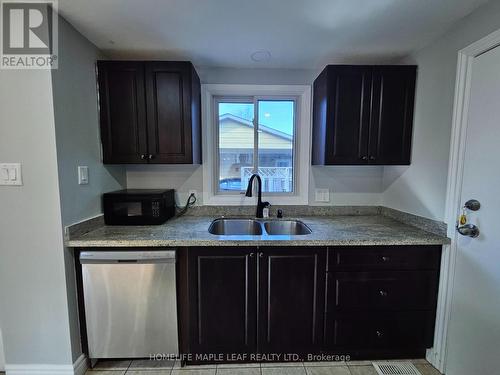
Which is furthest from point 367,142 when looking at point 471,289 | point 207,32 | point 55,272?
point 55,272

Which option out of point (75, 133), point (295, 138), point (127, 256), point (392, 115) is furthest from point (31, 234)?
point (392, 115)

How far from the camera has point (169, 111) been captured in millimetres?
1804

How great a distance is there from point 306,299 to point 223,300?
57cm

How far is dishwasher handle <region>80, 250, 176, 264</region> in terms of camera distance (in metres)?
1.47

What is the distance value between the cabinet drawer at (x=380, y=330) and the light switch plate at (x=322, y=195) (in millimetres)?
1013

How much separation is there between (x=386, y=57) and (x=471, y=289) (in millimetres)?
1823

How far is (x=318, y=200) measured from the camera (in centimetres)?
224

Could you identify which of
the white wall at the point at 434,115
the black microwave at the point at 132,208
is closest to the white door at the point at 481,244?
the white wall at the point at 434,115

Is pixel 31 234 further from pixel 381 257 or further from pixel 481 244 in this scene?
pixel 481 244

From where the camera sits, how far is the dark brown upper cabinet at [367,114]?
1784mm

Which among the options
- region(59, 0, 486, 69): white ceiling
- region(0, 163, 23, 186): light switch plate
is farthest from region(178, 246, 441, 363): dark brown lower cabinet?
region(59, 0, 486, 69): white ceiling

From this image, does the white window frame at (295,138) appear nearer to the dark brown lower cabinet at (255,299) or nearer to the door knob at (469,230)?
the dark brown lower cabinet at (255,299)

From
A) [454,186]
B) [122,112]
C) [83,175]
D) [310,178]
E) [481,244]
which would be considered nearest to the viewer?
[481,244]

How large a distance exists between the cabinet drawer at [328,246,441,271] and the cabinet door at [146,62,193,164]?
1.33 metres
